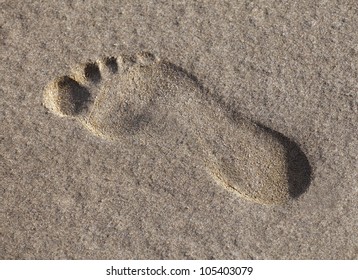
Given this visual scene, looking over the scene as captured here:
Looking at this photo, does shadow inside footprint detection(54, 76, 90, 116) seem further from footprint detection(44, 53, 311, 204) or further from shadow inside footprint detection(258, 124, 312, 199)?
shadow inside footprint detection(258, 124, 312, 199)

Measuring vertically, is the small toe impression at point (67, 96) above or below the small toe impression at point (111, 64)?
below

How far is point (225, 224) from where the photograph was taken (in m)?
1.59

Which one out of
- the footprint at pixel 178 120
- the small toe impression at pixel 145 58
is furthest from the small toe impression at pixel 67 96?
the small toe impression at pixel 145 58

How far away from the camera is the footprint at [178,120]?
4.94 feet

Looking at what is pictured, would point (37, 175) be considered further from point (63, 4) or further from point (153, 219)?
point (63, 4)

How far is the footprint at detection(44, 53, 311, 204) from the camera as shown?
1506 millimetres

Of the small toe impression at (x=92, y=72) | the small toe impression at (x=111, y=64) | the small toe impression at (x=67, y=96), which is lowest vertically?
the small toe impression at (x=67, y=96)

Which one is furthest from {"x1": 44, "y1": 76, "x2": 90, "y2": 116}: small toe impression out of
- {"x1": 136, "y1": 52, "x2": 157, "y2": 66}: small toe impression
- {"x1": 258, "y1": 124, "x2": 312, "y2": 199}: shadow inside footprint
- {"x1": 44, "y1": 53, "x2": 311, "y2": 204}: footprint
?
{"x1": 258, "y1": 124, "x2": 312, "y2": 199}: shadow inside footprint

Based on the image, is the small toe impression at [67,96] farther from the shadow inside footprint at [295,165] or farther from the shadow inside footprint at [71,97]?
the shadow inside footprint at [295,165]

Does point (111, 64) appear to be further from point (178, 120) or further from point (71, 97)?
point (178, 120)

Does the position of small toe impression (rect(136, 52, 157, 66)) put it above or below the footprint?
above

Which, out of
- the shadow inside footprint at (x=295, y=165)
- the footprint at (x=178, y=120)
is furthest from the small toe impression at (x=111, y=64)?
the shadow inside footprint at (x=295, y=165)

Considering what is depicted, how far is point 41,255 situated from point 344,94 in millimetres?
1073
